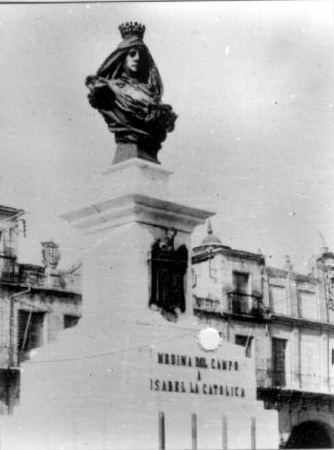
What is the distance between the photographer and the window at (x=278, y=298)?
74.3 ft

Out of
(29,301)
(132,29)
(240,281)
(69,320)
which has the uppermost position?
(132,29)

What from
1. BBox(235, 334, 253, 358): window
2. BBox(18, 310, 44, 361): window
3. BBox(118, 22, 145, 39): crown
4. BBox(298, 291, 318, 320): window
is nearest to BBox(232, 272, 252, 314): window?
BBox(235, 334, 253, 358): window

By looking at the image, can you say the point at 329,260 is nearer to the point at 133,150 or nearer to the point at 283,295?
the point at 283,295

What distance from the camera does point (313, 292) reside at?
22562 mm

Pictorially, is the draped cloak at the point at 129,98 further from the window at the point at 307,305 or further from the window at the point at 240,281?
the window at the point at 307,305

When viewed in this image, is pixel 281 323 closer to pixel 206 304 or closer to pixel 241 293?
pixel 241 293

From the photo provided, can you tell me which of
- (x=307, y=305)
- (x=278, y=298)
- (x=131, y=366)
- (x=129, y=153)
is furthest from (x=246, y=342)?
(x=131, y=366)

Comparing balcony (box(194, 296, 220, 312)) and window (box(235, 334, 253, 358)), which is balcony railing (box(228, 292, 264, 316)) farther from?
window (box(235, 334, 253, 358))

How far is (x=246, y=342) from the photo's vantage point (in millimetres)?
21281

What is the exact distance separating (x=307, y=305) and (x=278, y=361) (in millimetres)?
1541

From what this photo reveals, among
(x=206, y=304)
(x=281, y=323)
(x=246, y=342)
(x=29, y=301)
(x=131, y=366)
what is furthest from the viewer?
(x=281, y=323)

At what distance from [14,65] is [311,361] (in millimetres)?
9547

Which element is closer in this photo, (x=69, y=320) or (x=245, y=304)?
(x=69, y=320)

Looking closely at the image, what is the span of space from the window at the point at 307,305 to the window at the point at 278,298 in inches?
13.1
